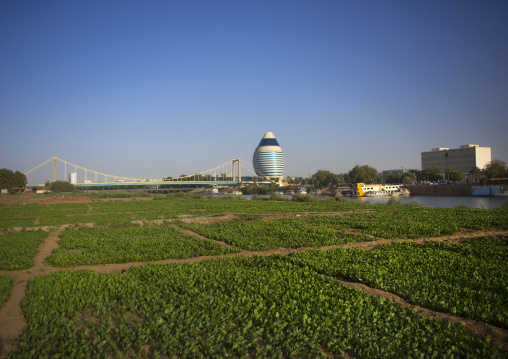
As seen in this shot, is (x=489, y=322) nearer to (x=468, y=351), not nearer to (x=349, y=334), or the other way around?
(x=468, y=351)

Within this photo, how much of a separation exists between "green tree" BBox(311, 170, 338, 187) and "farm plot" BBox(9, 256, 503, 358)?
12032cm

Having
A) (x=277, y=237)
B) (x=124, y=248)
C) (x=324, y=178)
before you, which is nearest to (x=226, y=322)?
(x=124, y=248)

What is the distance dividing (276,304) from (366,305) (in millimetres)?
1727

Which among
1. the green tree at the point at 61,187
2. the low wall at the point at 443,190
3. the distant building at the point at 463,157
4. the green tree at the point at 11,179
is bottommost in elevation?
the low wall at the point at 443,190

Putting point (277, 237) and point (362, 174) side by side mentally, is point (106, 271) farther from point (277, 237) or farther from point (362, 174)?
point (362, 174)

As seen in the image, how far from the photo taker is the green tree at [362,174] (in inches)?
4279

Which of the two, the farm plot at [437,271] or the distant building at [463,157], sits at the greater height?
the distant building at [463,157]

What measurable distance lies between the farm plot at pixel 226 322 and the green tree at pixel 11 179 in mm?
91775

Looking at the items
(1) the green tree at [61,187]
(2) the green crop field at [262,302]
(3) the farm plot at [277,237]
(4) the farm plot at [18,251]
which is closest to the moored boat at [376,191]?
(3) the farm plot at [277,237]

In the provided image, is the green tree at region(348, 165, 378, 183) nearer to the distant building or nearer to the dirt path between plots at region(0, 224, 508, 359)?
the distant building

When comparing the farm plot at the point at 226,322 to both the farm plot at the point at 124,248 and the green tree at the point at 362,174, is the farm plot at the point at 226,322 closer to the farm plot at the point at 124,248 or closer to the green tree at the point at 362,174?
the farm plot at the point at 124,248

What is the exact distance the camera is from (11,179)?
274 ft

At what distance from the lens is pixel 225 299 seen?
271 inches

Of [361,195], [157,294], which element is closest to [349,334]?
[157,294]
